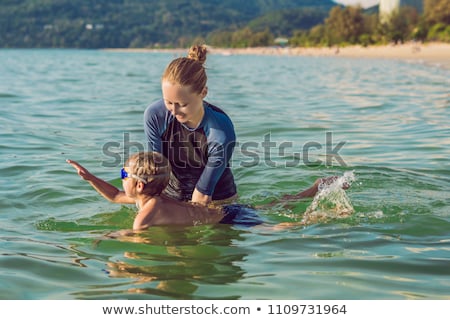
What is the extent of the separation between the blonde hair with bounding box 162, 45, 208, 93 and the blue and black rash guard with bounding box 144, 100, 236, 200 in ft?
1.40

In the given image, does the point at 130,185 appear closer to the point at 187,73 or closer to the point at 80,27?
the point at 187,73

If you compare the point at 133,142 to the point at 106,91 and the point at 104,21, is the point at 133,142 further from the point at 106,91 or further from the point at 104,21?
the point at 104,21

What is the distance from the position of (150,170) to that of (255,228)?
1.13 meters

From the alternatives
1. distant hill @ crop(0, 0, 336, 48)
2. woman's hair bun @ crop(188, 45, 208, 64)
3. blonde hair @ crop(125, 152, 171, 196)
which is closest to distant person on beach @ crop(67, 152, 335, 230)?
blonde hair @ crop(125, 152, 171, 196)

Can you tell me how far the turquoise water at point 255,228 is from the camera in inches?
160

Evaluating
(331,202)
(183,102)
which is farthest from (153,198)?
(331,202)

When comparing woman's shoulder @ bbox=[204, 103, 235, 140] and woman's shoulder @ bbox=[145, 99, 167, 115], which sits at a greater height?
woman's shoulder @ bbox=[145, 99, 167, 115]

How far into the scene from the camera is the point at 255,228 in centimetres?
543

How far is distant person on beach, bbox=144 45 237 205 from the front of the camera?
507 centimetres

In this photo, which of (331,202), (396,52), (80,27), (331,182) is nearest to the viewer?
(331,202)

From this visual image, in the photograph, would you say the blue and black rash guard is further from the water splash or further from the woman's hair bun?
the water splash

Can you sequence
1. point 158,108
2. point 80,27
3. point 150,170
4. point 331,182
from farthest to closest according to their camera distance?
point 80,27 < point 331,182 < point 158,108 < point 150,170
